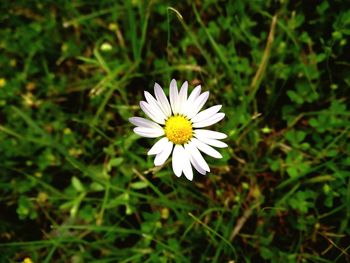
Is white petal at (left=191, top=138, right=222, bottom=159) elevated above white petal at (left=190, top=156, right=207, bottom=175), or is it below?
above

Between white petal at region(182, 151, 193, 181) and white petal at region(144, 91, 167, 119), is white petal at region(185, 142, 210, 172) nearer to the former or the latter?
white petal at region(182, 151, 193, 181)

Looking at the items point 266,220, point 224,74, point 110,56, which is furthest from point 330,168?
point 110,56

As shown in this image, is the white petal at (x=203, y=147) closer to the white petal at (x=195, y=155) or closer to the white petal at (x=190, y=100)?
the white petal at (x=195, y=155)

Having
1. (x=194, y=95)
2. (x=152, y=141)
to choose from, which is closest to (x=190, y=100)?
(x=194, y=95)

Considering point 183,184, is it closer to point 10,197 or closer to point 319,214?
point 319,214

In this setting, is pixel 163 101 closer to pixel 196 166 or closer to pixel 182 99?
pixel 182 99

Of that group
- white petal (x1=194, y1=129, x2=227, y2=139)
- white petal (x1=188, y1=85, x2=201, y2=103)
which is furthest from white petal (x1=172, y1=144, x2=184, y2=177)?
white petal (x1=188, y1=85, x2=201, y2=103)
